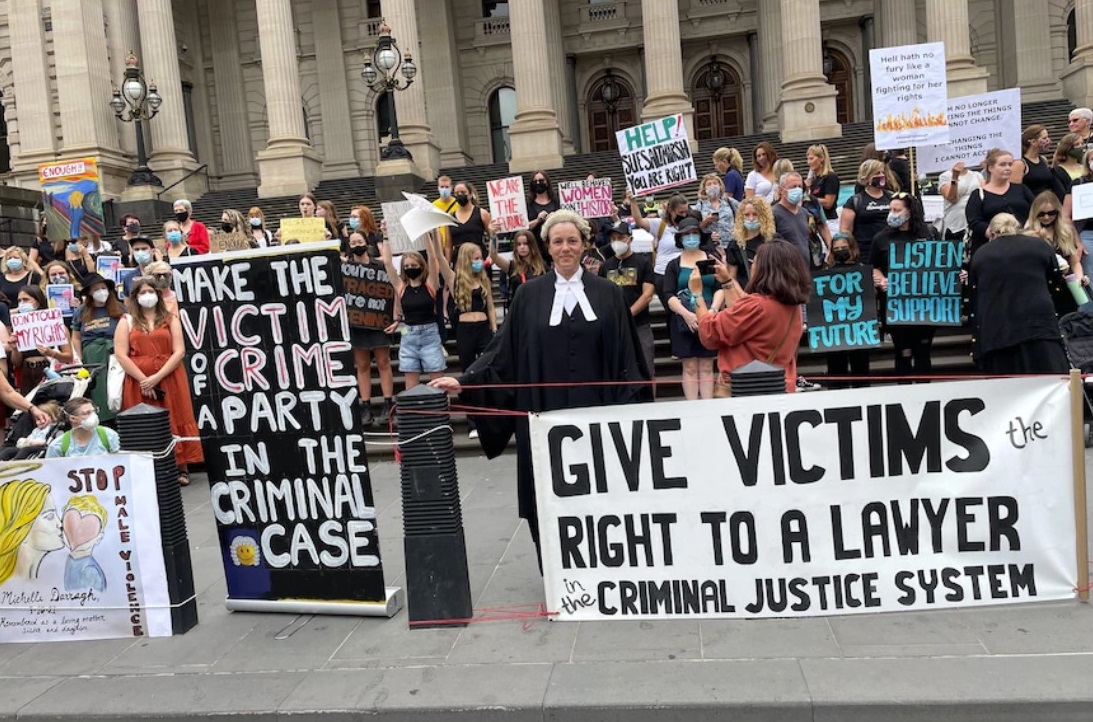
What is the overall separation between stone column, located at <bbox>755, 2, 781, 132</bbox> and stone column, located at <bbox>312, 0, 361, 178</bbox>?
14.9 meters

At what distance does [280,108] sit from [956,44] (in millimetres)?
18500

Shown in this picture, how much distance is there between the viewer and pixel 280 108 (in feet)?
84.8

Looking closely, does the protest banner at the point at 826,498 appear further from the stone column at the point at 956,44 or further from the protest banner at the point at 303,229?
the stone column at the point at 956,44

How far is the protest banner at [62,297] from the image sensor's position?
34.8 ft

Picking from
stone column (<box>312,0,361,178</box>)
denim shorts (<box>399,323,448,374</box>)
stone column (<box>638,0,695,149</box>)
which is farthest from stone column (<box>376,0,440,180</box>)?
denim shorts (<box>399,323,448,374</box>)

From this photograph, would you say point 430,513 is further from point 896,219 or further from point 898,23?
point 898,23

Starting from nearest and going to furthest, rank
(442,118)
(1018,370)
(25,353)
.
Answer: (1018,370)
(25,353)
(442,118)

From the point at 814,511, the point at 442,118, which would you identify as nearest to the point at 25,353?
the point at 814,511

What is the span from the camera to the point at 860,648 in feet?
13.9

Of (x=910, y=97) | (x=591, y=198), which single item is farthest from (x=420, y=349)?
(x=910, y=97)

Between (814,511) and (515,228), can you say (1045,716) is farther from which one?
(515,228)

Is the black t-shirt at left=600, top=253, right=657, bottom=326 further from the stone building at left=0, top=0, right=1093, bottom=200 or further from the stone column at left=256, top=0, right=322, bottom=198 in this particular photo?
the stone column at left=256, top=0, right=322, bottom=198

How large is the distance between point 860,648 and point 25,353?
9.08m

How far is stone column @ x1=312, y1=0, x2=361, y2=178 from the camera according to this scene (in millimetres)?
33219
